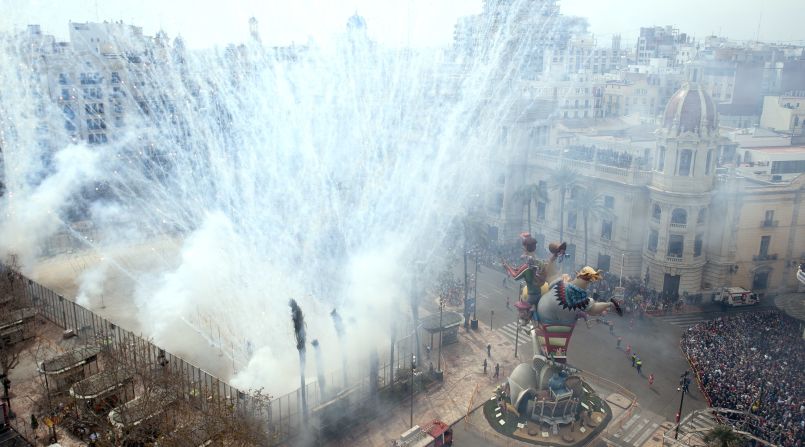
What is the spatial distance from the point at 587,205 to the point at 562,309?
26045mm

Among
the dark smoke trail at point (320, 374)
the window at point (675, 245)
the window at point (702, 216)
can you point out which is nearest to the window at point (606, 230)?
the window at point (675, 245)

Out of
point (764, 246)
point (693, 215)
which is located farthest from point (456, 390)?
point (764, 246)

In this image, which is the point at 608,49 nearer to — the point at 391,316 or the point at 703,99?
the point at 703,99

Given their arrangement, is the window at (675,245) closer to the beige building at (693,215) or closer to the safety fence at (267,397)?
the beige building at (693,215)

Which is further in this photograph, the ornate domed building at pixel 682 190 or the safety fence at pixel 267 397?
the ornate domed building at pixel 682 190

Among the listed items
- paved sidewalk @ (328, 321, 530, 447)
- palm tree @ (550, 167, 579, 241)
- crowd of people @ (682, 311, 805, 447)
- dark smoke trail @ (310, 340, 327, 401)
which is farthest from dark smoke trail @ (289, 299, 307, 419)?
palm tree @ (550, 167, 579, 241)

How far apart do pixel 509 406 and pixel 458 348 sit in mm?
9340

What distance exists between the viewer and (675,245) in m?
55.3

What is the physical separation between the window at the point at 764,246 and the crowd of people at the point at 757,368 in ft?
25.0

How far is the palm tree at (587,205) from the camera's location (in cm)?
5931

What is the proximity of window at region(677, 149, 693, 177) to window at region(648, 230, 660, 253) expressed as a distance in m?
5.52

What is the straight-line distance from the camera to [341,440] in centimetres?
3597

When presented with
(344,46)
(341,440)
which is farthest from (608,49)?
(341,440)

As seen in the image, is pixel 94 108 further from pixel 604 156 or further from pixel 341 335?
pixel 604 156
